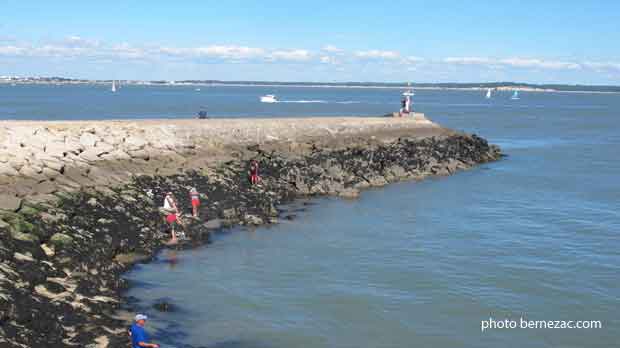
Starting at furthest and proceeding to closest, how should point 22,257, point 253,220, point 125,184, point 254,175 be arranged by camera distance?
point 254,175, point 125,184, point 253,220, point 22,257

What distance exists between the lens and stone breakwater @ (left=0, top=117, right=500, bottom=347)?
12.5 m

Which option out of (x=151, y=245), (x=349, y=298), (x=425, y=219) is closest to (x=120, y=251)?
(x=151, y=245)

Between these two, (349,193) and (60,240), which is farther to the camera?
(349,193)

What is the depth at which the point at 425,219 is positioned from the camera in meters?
23.9

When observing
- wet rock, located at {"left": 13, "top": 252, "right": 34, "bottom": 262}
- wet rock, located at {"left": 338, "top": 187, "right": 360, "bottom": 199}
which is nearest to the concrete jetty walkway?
wet rock, located at {"left": 13, "top": 252, "right": 34, "bottom": 262}

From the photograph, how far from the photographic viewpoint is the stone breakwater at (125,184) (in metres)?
12.5

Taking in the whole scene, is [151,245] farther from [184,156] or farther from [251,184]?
[184,156]

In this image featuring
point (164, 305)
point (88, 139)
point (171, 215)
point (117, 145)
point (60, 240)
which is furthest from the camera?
point (117, 145)

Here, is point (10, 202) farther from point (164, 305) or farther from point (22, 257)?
point (164, 305)

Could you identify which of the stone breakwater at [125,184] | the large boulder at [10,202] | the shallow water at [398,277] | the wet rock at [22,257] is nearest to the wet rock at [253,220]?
the stone breakwater at [125,184]

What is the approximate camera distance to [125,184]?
22359 mm

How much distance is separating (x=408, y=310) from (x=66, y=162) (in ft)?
44.9

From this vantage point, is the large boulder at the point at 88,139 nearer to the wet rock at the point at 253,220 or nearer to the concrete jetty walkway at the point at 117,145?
the concrete jetty walkway at the point at 117,145

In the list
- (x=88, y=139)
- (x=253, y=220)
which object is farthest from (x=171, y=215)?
(x=88, y=139)
